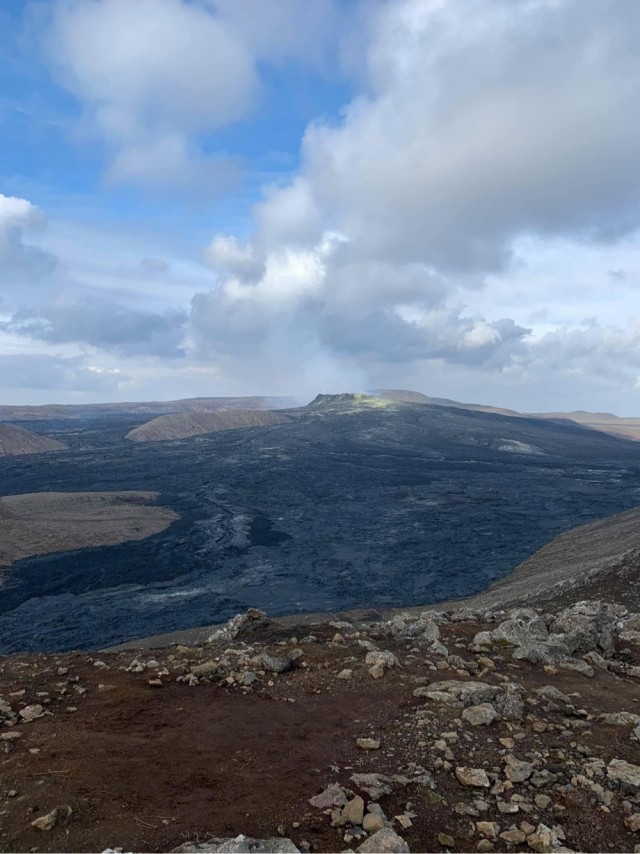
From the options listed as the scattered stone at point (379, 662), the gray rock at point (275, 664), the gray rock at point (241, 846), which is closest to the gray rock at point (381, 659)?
the scattered stone at point (379, 662)

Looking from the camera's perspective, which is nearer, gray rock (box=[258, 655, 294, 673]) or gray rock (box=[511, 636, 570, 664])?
gray rock (box=[258, 655, 294, 673])

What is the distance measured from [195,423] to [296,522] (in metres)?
74.1

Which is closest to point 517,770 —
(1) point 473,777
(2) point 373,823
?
(1) point 473,777

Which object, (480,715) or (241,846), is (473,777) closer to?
(480,715)

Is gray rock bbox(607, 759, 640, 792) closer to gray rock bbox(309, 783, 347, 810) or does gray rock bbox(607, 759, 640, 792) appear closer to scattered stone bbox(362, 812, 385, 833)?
scattered stone bbox(362, 812, 385, 833)

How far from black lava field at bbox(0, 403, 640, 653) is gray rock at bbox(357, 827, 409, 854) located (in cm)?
2312

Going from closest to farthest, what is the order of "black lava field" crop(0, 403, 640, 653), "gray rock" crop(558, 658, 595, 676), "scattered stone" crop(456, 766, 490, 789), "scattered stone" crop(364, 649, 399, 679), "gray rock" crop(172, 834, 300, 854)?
"gray rock" crop(172, 834, 300, 854)
"scattered stone" crop(456, 766, 490, 789)
"scattered stone" crop(364, 649, 399, 679)
"gray rock" crop(558, 658, 595, 676)
"black lava field" crop(0, 403, 640, 653)

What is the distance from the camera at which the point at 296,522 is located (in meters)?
48.1

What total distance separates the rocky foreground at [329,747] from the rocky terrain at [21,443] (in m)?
83.8

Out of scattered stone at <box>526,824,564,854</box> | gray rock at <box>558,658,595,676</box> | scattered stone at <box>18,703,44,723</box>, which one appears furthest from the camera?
gray rock at <box>558,658,595,676</box>

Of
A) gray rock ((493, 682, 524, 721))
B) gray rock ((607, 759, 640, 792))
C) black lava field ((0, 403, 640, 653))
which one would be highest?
gray rock ((607, 759, 640, 792))

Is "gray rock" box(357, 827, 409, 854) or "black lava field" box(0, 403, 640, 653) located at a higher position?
"gray rock" box(357, 827, 409, 854)

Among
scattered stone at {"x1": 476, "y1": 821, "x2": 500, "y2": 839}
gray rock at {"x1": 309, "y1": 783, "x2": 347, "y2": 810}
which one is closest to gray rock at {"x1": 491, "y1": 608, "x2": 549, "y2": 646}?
scattered stone at {"x1": 476, "y1": 821, "x2": 500, "y2": 839}

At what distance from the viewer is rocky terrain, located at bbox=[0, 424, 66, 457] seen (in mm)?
82375
